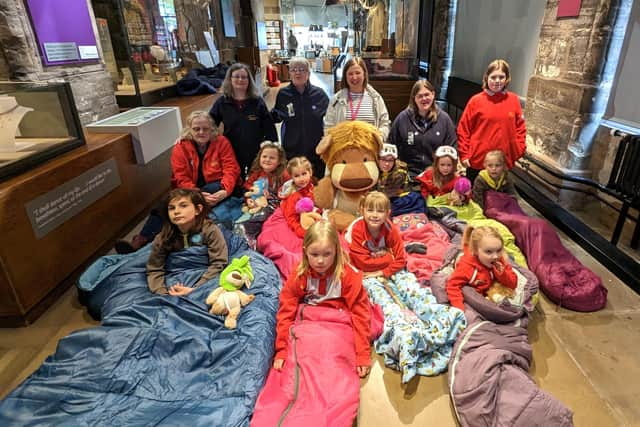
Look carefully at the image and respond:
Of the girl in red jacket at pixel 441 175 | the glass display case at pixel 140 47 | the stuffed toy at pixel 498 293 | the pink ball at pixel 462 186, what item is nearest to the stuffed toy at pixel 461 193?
the pink ball at pixel 462 186

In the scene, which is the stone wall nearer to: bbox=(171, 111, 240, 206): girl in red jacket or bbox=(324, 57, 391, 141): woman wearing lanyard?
bbox=(324, 57, 391, 141): woman wearing lanyard

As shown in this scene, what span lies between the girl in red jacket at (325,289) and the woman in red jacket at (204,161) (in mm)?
1444

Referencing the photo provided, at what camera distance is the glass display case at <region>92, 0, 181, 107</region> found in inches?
167

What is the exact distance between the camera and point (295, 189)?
118 inches

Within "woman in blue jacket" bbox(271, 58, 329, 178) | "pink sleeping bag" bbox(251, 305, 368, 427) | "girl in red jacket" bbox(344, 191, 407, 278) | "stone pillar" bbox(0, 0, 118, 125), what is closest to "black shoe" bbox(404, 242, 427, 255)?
"girl in red jacket" bbox(344, 191, 407, 278)

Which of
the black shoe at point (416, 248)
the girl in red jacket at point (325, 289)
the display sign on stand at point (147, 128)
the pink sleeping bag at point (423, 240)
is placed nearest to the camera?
the girl in red jacket at point (325, 289)

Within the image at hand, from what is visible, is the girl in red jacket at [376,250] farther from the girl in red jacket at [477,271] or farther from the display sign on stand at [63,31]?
the display sign on stand at [63,31]

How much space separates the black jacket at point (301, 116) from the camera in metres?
3.48

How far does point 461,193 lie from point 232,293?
1903 mm

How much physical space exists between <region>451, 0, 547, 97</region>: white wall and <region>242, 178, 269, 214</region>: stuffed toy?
10.5 ft

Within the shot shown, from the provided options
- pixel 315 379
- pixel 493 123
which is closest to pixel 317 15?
pixel 493 123

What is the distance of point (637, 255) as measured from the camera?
9.36 ft

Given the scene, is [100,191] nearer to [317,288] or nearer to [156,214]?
[156,214]

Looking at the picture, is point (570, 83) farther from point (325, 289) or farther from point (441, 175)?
point (325, 289)
